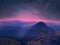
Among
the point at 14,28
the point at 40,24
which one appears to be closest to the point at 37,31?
the point at 40,24

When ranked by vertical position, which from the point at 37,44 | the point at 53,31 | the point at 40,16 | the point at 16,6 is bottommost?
the point at 37,44

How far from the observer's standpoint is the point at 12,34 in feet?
5.96

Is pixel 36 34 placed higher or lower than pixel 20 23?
lower

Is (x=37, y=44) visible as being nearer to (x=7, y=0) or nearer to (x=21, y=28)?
(x=21, y=28)

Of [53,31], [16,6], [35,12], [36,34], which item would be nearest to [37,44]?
[36,34]

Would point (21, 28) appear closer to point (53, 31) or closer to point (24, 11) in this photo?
point (24, 11)

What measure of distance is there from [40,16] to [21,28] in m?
0.23

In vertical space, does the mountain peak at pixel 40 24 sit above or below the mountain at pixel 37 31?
above

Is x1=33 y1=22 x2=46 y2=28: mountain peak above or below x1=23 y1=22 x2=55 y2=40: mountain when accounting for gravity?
above

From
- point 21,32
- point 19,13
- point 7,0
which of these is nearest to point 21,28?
point 21,32

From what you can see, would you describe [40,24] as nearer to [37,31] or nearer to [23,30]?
[37,31]

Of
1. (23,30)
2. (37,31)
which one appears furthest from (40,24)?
(23,30)

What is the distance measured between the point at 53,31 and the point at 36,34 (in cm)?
18

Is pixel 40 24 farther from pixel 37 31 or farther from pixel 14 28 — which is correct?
pixel 14 28
